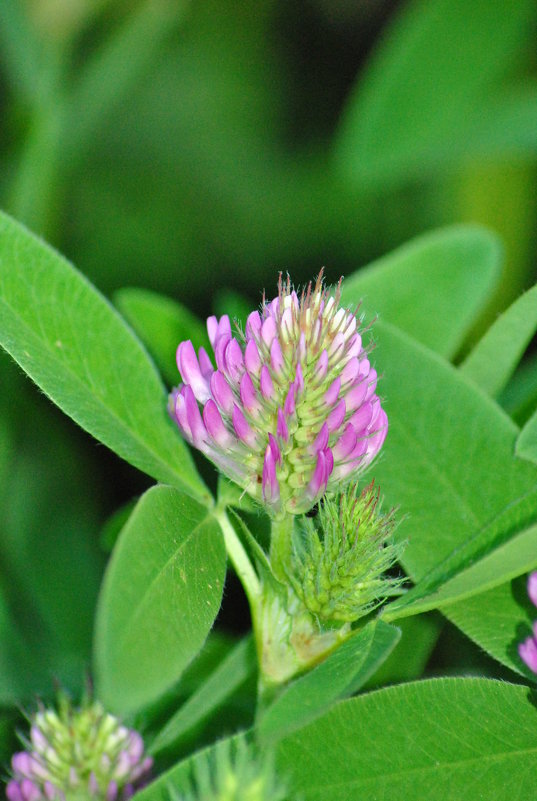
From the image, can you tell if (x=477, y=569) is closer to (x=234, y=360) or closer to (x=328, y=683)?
(x=328, y=683)

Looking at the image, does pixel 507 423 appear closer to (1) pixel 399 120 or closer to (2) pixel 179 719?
(2) pixel 179 719

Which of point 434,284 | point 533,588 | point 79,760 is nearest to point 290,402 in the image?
point 533,588

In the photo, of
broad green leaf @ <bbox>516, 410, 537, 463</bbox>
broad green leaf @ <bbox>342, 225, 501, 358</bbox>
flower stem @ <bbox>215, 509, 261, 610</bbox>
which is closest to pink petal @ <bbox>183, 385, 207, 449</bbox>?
flower stem @ <bbox>215, 509, 261, 610</bbox>

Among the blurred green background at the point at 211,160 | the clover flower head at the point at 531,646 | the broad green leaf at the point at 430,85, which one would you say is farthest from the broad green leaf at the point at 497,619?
the broad green leaf at the point at 430,85

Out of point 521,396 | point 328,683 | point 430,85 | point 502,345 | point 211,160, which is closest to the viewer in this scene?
point 328,683

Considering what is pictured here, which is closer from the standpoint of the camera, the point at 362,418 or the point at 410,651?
the point at 362,418

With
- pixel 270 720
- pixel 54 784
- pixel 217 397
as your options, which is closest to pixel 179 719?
pixel 54 784

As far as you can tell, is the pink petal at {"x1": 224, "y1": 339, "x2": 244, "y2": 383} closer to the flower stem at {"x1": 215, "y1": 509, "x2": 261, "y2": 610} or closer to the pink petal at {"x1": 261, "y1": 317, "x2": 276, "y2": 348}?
the pink petal at {"x1": 261, "y1": 317, "x2": 276, "y2": 348}
